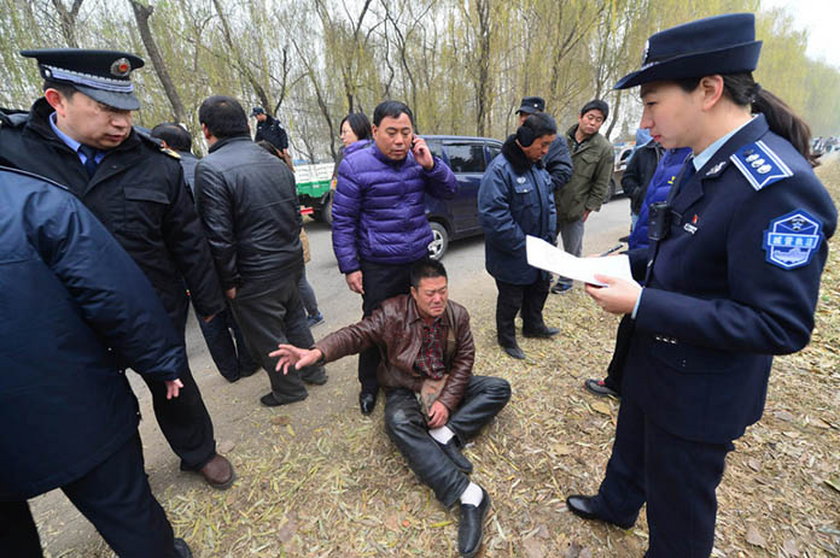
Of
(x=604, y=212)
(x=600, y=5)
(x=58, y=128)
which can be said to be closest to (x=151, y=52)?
(x=58, y=128)

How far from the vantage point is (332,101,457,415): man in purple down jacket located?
2.38m

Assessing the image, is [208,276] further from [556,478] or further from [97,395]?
[556,478]

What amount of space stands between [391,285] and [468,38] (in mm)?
10937

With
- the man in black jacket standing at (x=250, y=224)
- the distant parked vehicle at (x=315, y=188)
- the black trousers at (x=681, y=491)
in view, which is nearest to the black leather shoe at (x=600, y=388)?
the black trousers at (x=681, y=491)

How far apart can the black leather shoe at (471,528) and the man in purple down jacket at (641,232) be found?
4.33 feet

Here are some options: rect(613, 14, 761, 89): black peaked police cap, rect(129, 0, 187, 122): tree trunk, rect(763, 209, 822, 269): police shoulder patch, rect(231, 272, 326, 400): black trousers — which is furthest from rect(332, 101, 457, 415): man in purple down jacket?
rect(129, 0, 187, 122): tree trunk

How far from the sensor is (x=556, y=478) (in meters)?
2.09

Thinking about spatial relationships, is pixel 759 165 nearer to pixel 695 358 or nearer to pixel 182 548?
pixel 695 358

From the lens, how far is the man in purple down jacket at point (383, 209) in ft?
7.82

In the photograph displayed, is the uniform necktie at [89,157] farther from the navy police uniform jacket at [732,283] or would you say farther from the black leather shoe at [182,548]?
the navy police uniform jacket at [732,283]

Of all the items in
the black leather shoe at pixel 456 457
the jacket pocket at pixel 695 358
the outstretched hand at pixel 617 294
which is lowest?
the black leather shoe at pixel 456 457

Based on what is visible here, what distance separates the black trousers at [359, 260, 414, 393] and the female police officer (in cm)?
161

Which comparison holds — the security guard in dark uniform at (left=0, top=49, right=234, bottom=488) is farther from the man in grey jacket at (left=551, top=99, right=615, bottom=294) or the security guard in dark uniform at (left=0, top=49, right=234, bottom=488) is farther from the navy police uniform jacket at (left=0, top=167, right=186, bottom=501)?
the man in grey jacket at (left=551, top=99, right=615, bottom=294)

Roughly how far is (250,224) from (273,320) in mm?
664
